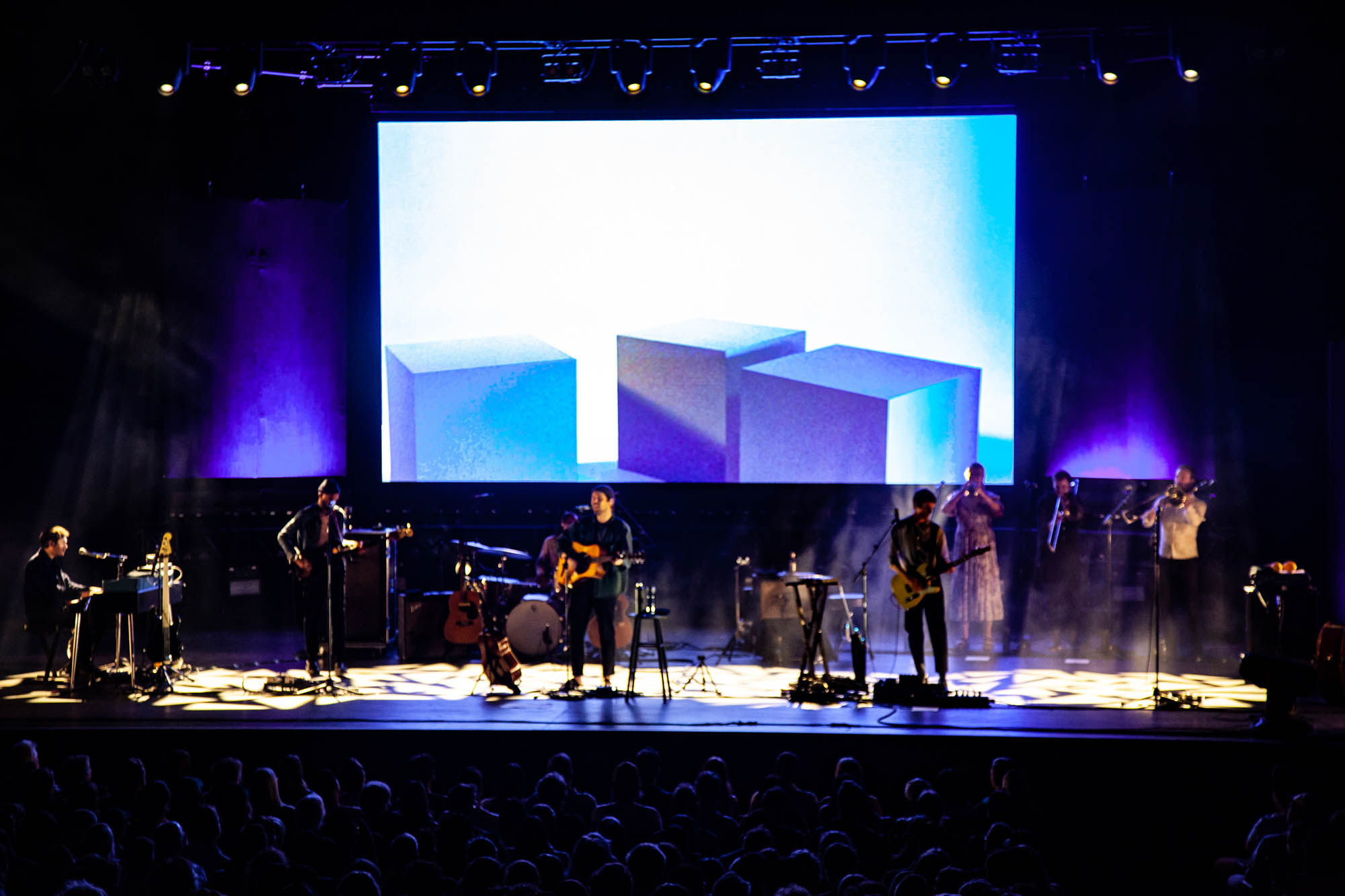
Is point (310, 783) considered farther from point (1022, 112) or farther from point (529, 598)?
point (1022, 112)

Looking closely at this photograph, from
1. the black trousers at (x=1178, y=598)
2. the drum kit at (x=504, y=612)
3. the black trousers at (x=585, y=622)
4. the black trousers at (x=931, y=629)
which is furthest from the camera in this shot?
the drum kit at (x=504, y=612)

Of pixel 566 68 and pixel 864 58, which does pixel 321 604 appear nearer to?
A: pixel 566 68

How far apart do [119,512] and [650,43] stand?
24.9 feet

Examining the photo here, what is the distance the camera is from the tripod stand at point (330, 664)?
30.7 ft

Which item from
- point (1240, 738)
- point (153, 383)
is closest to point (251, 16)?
point (153, 383)

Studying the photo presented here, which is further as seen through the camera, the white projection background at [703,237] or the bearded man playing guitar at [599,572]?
the white projection background at [703,237]

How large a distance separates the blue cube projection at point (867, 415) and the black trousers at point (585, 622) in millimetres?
3412

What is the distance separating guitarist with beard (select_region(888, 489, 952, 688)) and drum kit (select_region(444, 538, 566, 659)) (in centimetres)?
335

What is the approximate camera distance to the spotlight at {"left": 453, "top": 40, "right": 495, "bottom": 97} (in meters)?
10.7

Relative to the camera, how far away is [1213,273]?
11898mm

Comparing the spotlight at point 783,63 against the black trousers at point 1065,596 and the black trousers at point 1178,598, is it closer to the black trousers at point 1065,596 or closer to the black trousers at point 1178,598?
the black trousers at point 1065,596

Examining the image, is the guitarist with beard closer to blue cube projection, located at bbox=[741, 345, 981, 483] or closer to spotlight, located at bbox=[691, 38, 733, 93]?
blue cube projection, located at bbox=[741, 345, 981, 483]

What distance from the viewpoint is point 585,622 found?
9.64 meters

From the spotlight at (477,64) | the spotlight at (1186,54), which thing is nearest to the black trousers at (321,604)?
the spotlight at (477,64)
